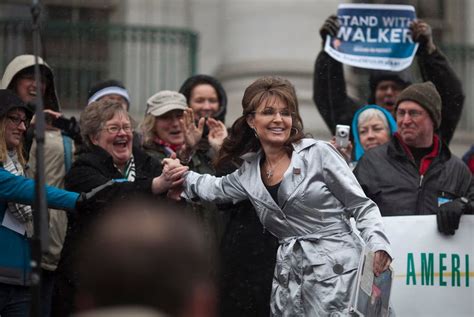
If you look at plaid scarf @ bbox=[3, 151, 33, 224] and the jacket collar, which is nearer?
the jacket collar

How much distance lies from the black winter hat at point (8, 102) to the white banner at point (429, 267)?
2354mm

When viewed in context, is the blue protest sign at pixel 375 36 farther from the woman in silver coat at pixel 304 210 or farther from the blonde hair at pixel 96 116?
the woman in silver coat at pixel 304 210

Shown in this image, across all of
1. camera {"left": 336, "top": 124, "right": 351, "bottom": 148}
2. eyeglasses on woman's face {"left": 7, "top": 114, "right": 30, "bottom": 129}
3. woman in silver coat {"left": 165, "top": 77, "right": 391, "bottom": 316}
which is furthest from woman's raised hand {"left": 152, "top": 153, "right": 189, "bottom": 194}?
camera {"left": 336, "top": 124, "right": 351, "bottom": 148}

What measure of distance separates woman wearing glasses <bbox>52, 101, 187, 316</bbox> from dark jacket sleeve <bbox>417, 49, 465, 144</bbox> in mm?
2382

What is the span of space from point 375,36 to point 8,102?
11.0 ft

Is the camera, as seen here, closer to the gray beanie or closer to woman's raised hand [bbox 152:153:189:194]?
the gray beanie

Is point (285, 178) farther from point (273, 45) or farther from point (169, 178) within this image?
point (273, 45)

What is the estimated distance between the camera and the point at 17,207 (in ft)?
21.3

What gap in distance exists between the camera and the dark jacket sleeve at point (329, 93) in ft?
27.6

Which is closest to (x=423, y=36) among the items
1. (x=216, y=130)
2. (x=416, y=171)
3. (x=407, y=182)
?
(x=416, y=171)

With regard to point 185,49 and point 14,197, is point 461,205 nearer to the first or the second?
point 14,197

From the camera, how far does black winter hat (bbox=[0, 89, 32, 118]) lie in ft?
21.0

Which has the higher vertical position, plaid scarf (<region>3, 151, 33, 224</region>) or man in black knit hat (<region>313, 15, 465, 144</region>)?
man in black knit hat (<region>313, 15, 465, 144</region>)

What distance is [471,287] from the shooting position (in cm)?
699
